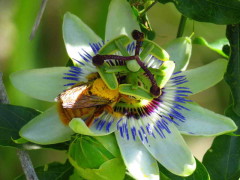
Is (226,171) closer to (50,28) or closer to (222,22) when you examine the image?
(222,22)

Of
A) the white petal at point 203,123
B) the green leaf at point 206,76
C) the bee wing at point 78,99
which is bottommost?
the white petal at point 203,123

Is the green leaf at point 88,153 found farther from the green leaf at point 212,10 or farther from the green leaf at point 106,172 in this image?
the green leaf at point 212,10

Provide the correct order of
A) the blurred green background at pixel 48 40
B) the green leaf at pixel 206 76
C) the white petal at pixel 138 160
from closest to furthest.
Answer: the white petal at pixel 138 160 < the green leaf at pixel 206 76 < the blurred green background at pixel 48 40

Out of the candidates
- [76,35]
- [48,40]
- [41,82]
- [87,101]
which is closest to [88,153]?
[87,101]

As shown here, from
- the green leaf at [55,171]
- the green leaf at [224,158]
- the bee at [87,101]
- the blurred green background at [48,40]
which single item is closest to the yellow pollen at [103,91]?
the bee at [87,101]

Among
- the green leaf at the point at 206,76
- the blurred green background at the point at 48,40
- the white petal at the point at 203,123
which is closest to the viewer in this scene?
the white petal at the point at 203,123

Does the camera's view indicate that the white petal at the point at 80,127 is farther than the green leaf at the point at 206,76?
No

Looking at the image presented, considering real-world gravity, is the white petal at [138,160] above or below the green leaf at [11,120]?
below

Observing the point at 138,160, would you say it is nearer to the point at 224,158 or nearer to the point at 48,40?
the point at 224,158
